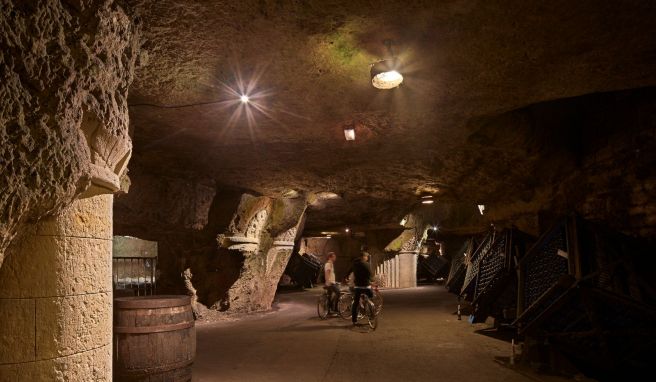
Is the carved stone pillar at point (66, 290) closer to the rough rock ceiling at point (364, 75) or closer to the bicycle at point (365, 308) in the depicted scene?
the rough rock ceiling at point (364, 75)

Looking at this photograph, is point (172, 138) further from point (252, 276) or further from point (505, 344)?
point (505, 344)

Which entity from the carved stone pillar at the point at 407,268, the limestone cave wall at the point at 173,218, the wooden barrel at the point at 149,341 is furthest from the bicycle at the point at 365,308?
the carved stone pillar at the point at 407,268

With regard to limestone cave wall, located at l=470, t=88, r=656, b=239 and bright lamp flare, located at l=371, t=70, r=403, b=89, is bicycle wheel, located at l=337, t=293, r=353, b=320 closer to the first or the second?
limestone cave wall, located at l=470, t=88, r=656, b=239

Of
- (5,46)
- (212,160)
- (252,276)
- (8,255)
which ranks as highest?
(212,160)

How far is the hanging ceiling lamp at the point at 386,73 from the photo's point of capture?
3.78m

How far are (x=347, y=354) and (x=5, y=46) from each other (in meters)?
5.28

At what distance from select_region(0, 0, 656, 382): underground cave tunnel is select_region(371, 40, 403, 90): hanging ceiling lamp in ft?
0.07

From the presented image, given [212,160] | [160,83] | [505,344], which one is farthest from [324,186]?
[160,83]

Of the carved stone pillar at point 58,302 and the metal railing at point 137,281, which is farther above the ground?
the carved stone pillar at point 58,302

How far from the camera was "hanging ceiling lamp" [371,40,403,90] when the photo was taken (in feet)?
12.4

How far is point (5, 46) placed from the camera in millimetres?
1519

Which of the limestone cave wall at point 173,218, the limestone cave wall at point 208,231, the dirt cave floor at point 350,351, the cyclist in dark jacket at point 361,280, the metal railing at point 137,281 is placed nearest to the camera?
the dirt cave floor at point 350,351

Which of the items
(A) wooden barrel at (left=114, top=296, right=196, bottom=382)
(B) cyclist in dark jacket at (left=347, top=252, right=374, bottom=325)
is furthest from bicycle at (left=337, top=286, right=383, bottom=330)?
(A) wooden barrel at (left=114, top=296, right=196, bottom=382)

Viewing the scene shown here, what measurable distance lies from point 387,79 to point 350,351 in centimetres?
390
